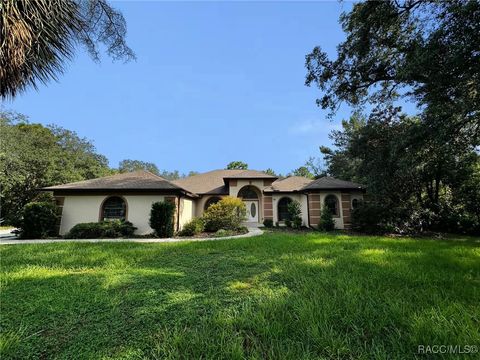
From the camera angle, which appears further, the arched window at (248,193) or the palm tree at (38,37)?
the arched window at (248,193)

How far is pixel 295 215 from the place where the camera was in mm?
17594

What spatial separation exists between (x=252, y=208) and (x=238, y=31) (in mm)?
13682

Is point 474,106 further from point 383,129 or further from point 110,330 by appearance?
point 110,330

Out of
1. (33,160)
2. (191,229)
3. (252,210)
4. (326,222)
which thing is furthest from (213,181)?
(33,160)

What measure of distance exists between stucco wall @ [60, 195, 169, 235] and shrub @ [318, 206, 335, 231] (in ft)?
34.7

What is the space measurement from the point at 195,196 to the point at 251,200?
15.9 feet

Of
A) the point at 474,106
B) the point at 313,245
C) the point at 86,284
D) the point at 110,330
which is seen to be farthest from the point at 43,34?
the point at 474,106

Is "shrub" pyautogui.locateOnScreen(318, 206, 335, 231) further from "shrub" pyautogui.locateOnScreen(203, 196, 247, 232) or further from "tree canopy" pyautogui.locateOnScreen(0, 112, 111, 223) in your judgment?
"tree canopy" pyautogui.locateOnScreen(0, 112, 111, 223)

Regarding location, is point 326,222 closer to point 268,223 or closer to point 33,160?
point 268,223

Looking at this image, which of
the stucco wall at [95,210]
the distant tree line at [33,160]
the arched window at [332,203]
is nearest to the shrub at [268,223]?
the arched window at [332,203]

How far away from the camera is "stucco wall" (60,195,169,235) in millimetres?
13773

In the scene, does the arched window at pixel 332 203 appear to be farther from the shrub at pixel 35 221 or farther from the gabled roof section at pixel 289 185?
the shrub at pixel 35 221

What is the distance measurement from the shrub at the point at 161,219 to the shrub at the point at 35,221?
222 inches

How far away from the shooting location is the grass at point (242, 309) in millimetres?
2416
